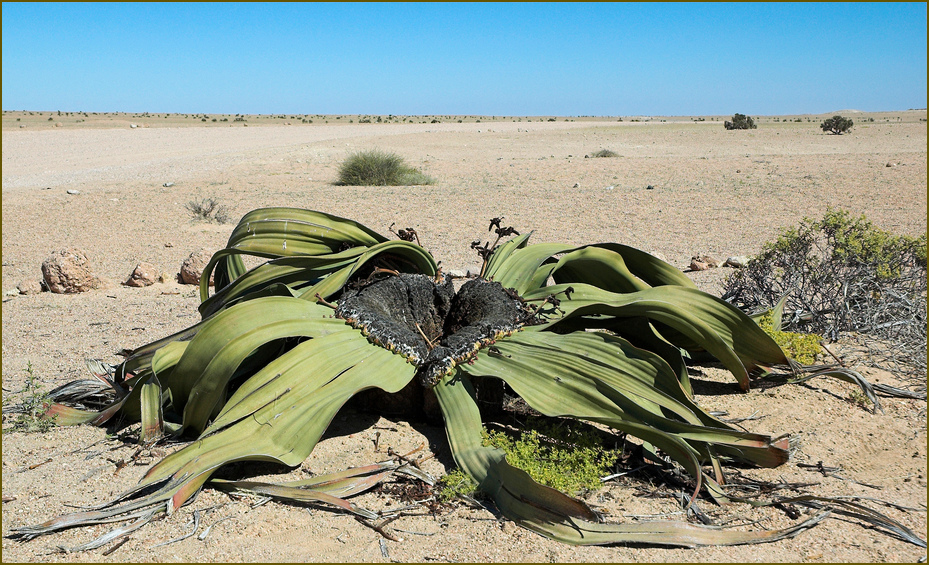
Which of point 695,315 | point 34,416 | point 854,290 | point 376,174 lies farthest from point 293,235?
point 376,174

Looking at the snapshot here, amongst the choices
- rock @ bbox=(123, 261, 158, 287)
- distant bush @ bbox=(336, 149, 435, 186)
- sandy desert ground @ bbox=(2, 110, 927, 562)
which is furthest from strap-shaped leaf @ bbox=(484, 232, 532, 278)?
distant bush @ bbox=(336, 149, 435, 186)

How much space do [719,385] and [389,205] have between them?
21.7ft

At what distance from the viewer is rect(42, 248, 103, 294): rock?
5145 mm

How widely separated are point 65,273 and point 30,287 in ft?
1.27

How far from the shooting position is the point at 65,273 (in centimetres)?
514

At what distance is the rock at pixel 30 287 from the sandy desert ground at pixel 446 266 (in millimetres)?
147

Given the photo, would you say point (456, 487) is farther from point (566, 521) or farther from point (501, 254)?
point (501, 254)

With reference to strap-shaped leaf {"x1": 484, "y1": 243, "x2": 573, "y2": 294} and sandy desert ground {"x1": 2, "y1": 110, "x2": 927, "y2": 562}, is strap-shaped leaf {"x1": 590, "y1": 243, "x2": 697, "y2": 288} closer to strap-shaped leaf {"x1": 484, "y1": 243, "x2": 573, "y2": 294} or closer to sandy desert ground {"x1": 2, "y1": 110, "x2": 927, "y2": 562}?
strap-shaped leaf {"x1": 484, "y1": 243, "x2": 573, "y2": 294}

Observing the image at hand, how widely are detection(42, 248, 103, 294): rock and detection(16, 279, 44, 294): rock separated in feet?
0.33

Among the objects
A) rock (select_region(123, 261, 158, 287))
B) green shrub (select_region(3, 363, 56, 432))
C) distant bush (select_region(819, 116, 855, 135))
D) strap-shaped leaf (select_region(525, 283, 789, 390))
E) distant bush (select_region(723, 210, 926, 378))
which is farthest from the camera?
distant bush (select_region(819, 116, 855, 135))

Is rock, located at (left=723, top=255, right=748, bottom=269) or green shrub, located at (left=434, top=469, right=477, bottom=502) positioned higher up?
rock, located at (left=723, top=255, right=748, bottom=269)

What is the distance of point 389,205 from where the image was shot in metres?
9.24

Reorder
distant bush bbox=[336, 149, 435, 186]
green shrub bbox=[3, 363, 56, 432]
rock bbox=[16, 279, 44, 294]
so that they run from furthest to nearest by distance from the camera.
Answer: distant bush bbox=[336, 149, 435, 186], rock bbox=[16, 279, 44, 294], green shrub bbox=[3, 363, 56, 432]

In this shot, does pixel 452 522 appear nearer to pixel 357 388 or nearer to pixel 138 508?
pixel 357 388
